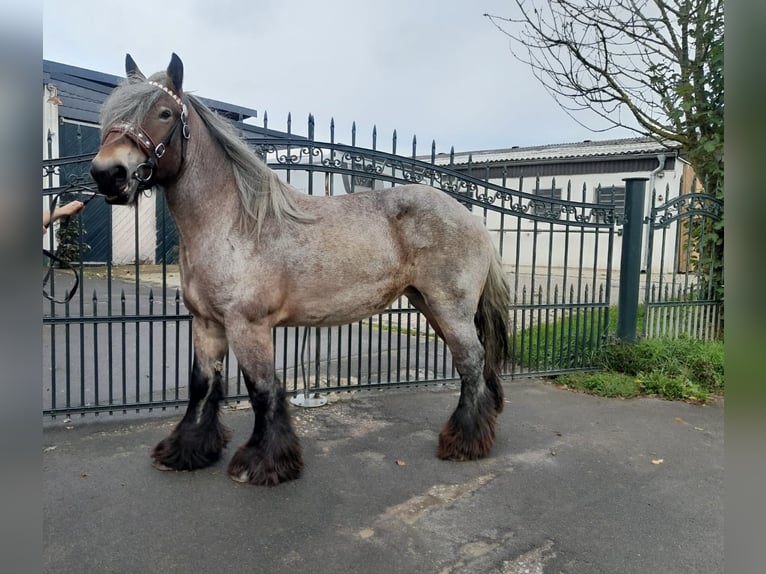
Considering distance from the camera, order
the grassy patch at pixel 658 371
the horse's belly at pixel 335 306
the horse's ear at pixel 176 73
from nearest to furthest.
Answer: the horse's ear at pixel 176 73 < the horse's belly at pixel 335 306 < the grassy patch at pixel 658 371

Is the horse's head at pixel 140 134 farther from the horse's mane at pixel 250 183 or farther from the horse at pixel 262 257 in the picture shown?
the horse's mane at pixel 250 183

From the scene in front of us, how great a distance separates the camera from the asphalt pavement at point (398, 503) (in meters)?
2.33

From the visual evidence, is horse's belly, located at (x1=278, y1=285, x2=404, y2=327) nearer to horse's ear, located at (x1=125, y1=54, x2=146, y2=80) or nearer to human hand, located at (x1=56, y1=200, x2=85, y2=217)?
human hand, located at (x1=56, y1=200, x2=85, y2=217)

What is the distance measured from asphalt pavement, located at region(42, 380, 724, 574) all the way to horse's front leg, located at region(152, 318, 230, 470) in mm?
96

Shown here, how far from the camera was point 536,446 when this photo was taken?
3715 millimetres

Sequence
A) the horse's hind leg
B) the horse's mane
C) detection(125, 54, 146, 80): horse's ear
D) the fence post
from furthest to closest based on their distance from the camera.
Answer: the fence post, the horse's hind leg, the horse's mane, detection(125, 54, 146, 80): horse's ear

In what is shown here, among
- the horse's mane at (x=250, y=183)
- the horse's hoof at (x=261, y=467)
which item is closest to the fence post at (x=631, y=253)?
the horse's mane at (x=250, y=183)

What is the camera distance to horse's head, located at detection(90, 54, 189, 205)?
2519 mm

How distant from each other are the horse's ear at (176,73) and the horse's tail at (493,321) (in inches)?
96.7

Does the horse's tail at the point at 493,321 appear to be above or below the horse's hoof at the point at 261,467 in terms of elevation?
above

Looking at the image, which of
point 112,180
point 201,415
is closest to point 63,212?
point 112,180

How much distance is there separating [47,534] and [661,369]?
531 cm

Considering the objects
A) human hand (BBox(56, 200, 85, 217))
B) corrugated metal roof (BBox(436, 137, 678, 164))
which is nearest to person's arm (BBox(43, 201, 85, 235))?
human hand (BBox(56, 200, 85, 217))
